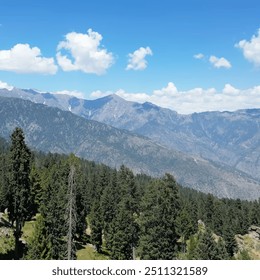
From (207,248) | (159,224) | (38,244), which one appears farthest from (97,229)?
(159,224)

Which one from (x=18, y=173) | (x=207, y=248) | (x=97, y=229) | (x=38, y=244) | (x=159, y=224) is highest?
(x=18, y=173)

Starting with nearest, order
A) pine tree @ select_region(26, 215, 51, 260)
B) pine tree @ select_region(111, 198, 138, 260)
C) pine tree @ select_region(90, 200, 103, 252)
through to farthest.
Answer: pine tree @ select_region(26, 215, 51, 260) < pine tree @ select_region(111, 198, 138, 260) < pine tree @ select_region(90, 200, 103, 252)

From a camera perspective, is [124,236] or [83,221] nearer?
[124,236]

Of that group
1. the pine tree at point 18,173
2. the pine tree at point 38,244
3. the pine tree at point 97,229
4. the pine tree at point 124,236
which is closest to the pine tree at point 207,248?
the pine tree at point 124,236

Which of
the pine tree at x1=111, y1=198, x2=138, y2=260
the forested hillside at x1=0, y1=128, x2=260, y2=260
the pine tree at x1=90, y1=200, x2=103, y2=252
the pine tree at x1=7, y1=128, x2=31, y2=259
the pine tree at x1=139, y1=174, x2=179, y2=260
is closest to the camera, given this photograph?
the pine tree at x1=139, y1=174, x2=179, y2=260

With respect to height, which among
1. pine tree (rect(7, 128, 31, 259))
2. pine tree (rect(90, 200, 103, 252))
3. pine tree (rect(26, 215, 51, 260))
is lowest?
pine tree (rect(90, 200, 103, 252))

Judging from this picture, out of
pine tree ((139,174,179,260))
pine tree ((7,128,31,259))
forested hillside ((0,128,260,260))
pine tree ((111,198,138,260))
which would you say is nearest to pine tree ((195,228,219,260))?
forested hillside ((0,128,260,260))

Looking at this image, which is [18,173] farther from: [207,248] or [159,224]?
[207,248]

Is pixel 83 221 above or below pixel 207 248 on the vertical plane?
above

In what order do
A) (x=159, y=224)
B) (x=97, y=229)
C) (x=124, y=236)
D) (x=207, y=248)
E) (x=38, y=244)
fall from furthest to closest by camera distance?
(x=97, y=229)
(x=124, y=236)
(x=207, y=248)
(x=38, y=244)
(x=159, y=224)

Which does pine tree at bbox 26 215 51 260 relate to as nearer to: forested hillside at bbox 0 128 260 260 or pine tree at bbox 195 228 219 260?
forested hillside at bbox 0 128 260 260

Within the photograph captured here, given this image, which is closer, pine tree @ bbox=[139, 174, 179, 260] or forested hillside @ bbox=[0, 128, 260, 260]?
pine tree @ bbox=[139, 174, 179, 260]

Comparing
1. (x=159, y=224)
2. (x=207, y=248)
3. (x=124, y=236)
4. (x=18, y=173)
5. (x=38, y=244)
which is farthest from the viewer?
(x=124, y=236)

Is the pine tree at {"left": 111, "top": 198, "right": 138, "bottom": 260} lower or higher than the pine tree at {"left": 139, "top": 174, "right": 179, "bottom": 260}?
lower
